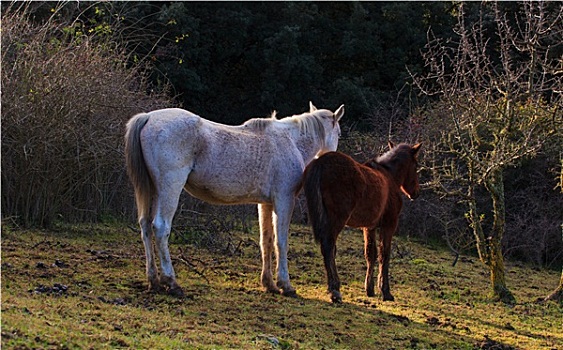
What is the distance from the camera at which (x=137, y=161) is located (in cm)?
788

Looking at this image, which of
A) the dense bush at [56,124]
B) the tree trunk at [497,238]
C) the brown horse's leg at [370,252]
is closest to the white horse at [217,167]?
the brown horse's leg at [370,252]

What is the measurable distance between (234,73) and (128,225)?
40.1ft

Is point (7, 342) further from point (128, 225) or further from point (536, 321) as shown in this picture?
point (128, 225)

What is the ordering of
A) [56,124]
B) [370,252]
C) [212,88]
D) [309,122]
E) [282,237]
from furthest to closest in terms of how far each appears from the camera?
[212,88] → [56,124] → [309,122] → [370,252] → [282,237]

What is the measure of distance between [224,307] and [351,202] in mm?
1820

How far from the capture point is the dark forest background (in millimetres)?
10344

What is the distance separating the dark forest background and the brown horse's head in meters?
1.35

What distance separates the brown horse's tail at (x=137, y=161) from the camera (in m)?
7.87

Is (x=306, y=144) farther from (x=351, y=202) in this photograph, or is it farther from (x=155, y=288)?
(x=155, y=288)

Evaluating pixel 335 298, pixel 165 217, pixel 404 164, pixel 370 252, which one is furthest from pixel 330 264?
pixel 404 164

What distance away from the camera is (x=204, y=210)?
1338 centimetres

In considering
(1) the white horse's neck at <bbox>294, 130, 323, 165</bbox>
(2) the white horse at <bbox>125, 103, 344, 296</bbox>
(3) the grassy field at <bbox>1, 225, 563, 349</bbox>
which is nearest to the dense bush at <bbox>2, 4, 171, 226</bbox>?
(3) the grassy field at <bbox>1, 225, 563, 349</bbox>

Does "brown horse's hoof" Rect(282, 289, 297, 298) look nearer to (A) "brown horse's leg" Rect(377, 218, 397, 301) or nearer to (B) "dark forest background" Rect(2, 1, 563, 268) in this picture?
(A) "brown horse's leg" Rect(377, 218, 397, 301)

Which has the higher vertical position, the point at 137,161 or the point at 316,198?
the point at 137,161
